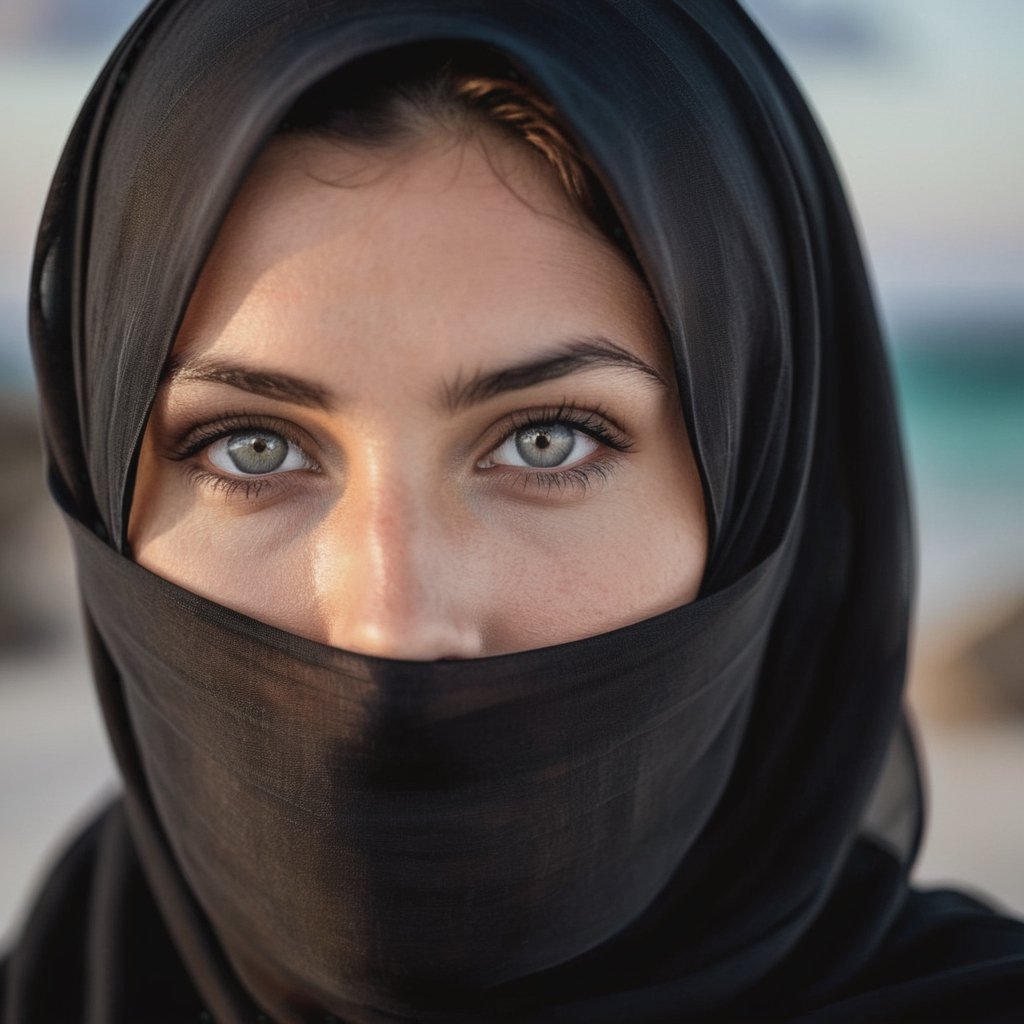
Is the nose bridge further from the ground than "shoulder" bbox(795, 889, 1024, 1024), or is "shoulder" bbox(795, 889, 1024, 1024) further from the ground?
the nose bridge

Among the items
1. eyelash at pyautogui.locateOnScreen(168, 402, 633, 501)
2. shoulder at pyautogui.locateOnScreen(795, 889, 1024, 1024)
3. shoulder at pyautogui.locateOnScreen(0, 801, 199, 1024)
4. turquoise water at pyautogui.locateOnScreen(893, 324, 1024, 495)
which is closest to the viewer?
eyelash at pyautogui.locateOnScreen(168, 402, 633, 501)

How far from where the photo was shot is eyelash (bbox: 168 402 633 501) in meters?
1.30

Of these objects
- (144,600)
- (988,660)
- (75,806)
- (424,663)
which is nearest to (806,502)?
(424,663)

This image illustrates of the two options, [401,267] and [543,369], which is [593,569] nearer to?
[543,369]

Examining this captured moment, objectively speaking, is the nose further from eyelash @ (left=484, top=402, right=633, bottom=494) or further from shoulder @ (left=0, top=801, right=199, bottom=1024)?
shoulder @ (left=0, top=801, right=199, bottom=1024)

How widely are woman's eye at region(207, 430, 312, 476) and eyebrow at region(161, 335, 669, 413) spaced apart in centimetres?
8

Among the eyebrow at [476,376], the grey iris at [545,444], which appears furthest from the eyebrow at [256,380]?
the grey iris at [545,444]

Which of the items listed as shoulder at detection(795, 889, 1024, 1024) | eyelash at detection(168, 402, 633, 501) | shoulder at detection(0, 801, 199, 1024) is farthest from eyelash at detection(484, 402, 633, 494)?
shoulder at detection(0, 801, 199, 1024)

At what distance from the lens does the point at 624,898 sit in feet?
4.63

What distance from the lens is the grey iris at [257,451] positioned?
133cm

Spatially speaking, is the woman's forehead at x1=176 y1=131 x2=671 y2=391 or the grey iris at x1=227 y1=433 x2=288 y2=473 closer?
the woman's forehead at x1=176 y1=131 x2=671 y2=391

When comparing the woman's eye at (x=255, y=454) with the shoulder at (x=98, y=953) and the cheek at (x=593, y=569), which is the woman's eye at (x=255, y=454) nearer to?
the cheek at (x=593, y=569)

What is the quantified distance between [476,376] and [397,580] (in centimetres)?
22

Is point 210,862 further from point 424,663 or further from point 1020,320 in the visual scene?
point 1020,320
